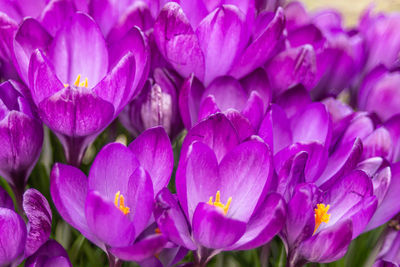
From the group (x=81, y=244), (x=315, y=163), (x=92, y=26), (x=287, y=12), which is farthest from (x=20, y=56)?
(x=287, y=12)

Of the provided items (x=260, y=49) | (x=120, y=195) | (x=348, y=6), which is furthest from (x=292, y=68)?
(x=348, y=6)

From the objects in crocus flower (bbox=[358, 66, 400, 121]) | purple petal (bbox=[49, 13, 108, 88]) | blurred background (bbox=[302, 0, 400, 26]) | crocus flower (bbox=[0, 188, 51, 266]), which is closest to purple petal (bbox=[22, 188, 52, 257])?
crocus flower (bbox=[0, 188, 51, 266])

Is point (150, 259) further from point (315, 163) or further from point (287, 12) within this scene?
point (287, 12)

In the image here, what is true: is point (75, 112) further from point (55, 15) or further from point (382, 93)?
point (382, 93)

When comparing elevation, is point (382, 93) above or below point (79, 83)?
below

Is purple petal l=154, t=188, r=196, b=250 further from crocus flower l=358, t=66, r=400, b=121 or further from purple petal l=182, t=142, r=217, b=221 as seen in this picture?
crocus flower l=358, t=66, r=400, b=121

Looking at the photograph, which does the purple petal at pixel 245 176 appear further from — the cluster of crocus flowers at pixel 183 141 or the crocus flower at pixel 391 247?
the crocus flower at pixel 391 247

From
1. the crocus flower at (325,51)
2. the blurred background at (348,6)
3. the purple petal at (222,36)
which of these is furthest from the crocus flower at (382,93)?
the blurred background at (348,6)
